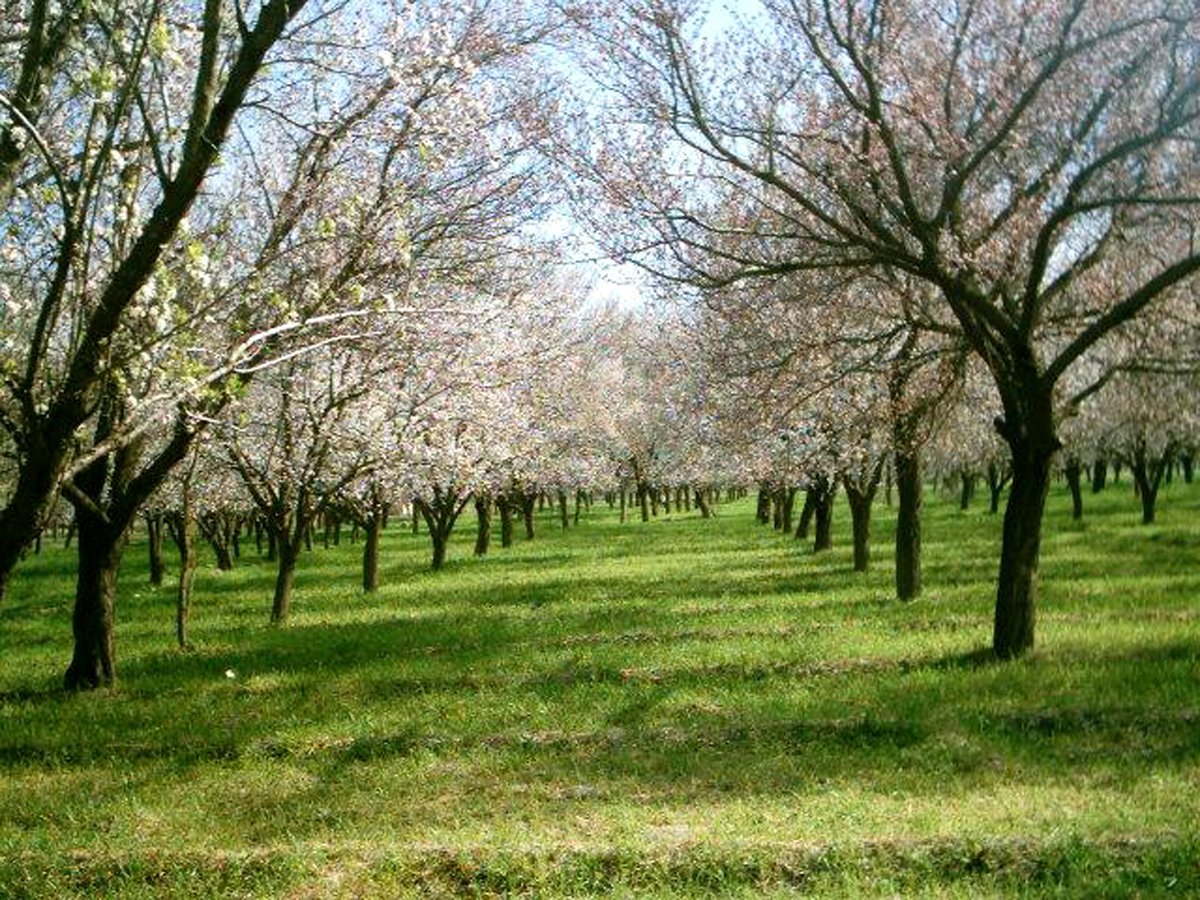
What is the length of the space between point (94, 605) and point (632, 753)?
26.5ft

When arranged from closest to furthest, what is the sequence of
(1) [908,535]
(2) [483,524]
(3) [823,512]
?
(1) [908,535] < (3) [823,512] < (2) [483,524]

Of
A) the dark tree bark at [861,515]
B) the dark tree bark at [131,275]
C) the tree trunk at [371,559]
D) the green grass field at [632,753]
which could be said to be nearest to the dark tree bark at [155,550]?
the tree trunk at [371,559]

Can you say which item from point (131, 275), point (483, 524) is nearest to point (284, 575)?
point (131, 275)

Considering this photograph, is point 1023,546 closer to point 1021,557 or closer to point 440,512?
point 1021,557

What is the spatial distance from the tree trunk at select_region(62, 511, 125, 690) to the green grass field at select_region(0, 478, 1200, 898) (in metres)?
0.43

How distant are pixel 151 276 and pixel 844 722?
7130 millimetres

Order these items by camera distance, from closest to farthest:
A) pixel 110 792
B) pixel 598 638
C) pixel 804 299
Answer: pixel 110 792, pixel 804 299, pixel 598 638

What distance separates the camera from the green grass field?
22.7 ft

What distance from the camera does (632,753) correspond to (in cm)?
998

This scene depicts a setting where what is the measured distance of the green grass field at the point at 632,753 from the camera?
6918 millimetres

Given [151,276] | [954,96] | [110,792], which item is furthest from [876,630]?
[151,276]

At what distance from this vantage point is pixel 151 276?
6680mm

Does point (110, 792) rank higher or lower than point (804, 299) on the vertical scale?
lower

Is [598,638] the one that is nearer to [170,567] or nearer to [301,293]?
[301,293]
